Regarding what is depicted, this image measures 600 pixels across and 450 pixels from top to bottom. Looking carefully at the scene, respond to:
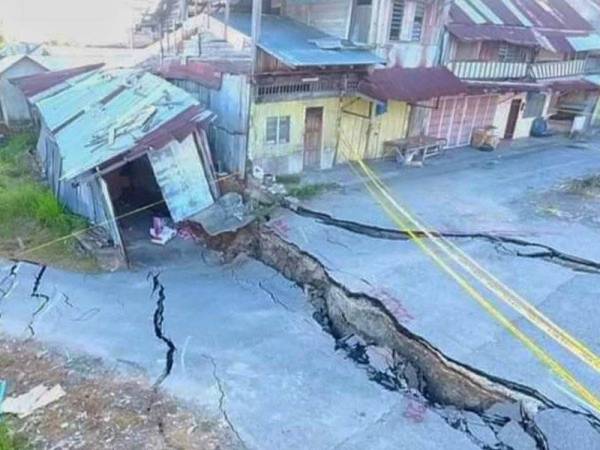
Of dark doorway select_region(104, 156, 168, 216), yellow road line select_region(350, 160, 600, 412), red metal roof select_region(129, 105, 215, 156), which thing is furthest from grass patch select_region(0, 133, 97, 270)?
yellow road line select_region(350, 160, 600, 412)

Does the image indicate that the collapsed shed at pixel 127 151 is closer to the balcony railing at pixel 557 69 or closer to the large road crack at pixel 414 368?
the large road crack at pixel 414 368

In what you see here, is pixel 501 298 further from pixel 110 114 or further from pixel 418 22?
pixel 418 22

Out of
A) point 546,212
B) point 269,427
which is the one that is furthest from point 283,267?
point 546,212

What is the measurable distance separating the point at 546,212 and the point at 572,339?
603cm

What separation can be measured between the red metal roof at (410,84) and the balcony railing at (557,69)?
5430 mm

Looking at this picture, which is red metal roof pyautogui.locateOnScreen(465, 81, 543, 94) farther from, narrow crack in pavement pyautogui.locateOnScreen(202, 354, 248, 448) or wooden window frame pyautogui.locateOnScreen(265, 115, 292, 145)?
narrow crack in pavement pyautogui.locateOnScreen(202, 354, 248, 448)

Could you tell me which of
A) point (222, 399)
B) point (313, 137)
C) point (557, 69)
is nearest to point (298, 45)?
point (313, 137)

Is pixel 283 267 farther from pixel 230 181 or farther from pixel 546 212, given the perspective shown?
pixel 546 212

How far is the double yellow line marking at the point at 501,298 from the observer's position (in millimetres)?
7496

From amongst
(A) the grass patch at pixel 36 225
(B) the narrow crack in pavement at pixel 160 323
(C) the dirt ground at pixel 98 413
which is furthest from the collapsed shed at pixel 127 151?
(C) the dirt ground at pixel 98 413

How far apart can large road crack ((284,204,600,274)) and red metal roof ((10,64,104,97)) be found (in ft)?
33.9

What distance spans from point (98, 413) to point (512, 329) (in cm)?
649

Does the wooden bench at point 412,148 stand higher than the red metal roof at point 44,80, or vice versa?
the red metal roof at point 44,80

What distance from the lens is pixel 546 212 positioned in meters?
13.4
